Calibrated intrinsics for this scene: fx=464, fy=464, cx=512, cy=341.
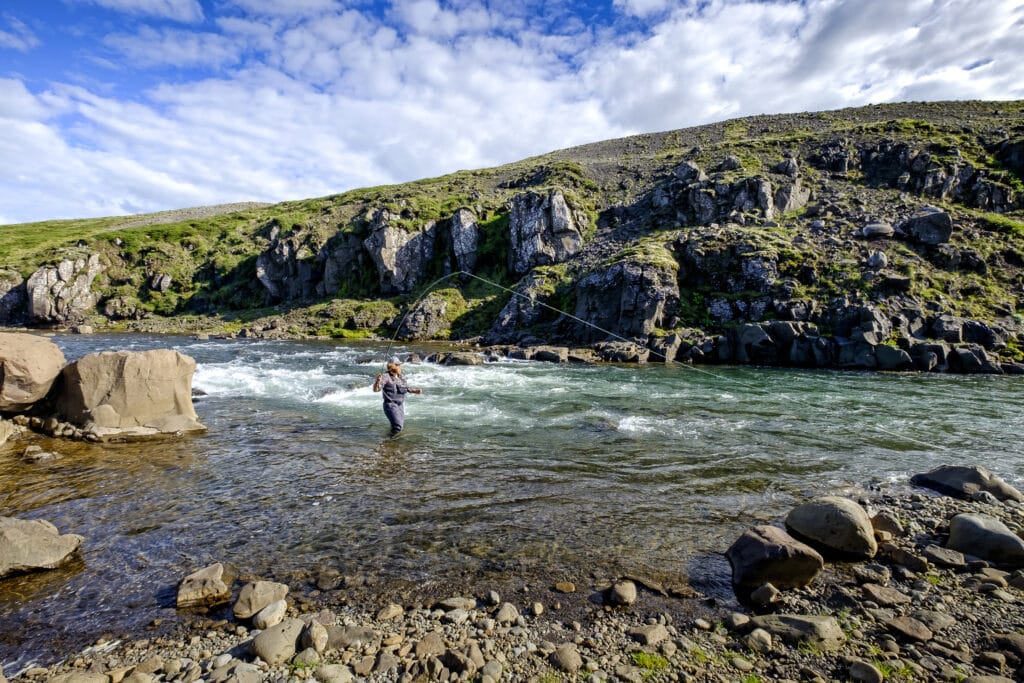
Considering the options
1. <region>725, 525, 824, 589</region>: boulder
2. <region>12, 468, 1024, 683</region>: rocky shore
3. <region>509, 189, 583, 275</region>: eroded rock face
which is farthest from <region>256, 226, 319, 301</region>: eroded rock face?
<region>725, 525, 824, 589</region>: boulder

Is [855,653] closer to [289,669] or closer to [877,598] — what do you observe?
[877,598]

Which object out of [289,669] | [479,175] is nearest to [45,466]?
[289,669]

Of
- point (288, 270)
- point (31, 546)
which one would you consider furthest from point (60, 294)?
point (31, 546)

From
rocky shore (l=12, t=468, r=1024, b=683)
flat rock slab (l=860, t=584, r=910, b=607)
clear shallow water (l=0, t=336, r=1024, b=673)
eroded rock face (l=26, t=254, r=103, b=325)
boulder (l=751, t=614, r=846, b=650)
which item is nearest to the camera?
rocky shore (l=12, t=468, r=1024, b=683)

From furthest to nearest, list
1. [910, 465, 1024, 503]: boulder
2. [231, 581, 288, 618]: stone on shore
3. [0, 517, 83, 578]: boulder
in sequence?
[910, 465, 1024, 503]: boulder < [0, 517, 83, 578]: boulder < [231, 581, 288, 618]: stone on shore

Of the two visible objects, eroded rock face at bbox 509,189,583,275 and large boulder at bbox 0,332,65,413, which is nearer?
large boulder at bbox 0,332,65,413

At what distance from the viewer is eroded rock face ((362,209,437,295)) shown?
2741 inches

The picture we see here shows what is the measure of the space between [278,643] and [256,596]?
1026 millimetres

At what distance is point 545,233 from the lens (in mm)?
Result: 61531

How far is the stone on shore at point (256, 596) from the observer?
5.52 meters

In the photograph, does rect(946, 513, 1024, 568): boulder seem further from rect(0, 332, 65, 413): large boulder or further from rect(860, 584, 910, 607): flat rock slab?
rect(0, 332, 65, 413): large boulder

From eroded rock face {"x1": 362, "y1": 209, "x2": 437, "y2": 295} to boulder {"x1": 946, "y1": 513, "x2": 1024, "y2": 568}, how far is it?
67666mm

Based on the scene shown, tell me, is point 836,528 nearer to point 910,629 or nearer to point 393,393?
point 910,629

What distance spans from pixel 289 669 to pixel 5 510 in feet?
25.4
